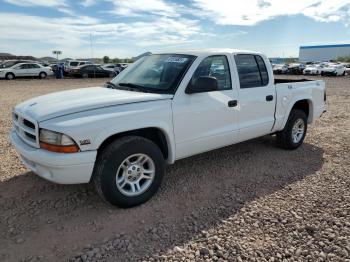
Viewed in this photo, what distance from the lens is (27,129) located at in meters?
3.71

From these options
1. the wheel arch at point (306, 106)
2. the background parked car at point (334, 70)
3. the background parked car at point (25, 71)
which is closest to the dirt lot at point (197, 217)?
the wheel arch at point (306, 106)

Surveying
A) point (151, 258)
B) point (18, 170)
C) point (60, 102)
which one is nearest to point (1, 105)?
point (18, 170)

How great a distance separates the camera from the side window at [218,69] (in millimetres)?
4453

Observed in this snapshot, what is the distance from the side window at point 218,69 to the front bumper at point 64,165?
6.06 feet

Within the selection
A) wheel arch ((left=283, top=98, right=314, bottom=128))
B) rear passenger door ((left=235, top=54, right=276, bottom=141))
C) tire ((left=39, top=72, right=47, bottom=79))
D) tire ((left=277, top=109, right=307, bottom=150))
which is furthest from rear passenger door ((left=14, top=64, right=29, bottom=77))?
rear passenger door ((left=235, top=54, right=276, bottom=141))

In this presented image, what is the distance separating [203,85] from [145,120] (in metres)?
0.85

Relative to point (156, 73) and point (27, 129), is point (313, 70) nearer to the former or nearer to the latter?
point (156, 73)

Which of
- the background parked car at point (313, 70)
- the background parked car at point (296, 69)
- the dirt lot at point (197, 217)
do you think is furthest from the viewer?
the background parked car at point (296, 69)

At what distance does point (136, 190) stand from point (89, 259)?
1.09 metres

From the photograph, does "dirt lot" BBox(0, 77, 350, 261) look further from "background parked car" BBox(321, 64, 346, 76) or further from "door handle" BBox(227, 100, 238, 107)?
"background parked car" BBox(321, 64, 346, 76)

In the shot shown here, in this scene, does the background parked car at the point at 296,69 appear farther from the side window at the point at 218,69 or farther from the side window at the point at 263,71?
the side window at the point at 218,69

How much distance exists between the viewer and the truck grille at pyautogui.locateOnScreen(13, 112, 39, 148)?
11.6ft

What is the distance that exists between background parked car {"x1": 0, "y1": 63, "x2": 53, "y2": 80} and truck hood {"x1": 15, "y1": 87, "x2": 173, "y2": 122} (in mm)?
27561

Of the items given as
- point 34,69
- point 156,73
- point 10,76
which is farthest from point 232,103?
point 34,69
